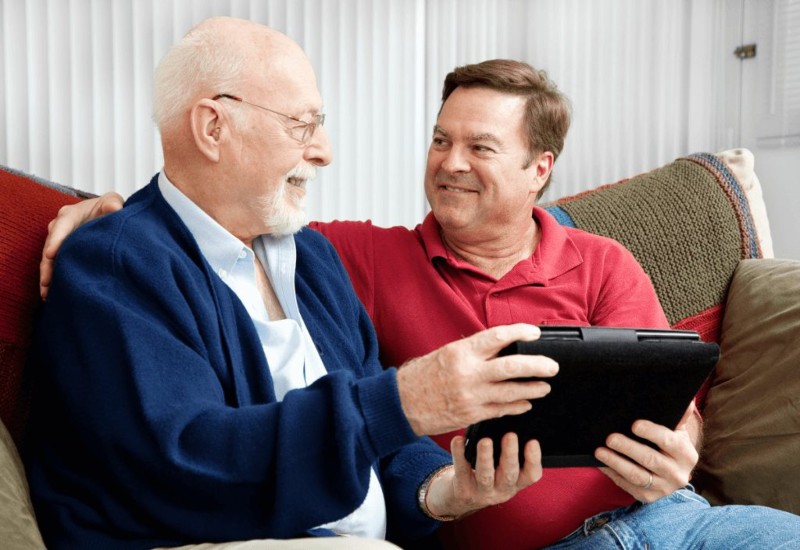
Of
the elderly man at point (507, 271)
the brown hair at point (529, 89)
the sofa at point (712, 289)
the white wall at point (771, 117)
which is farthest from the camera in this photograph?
the white wall at point (771, 117)

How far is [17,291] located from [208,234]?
29 cm

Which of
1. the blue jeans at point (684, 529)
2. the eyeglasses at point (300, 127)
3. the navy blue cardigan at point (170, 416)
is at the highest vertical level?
the eyeglasses at point (300, 127)

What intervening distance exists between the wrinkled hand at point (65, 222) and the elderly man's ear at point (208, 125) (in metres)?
0.19

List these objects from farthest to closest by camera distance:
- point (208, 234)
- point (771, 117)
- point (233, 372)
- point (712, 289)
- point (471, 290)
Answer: point (771, 117) → point (712, 289) → point (471, 290) → point (208, 234) → point (233, 372)

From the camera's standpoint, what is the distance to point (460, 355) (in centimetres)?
104

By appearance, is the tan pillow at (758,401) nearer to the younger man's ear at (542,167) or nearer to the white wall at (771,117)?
the younger man's ear at (542,167)

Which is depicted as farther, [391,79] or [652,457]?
[391,79]

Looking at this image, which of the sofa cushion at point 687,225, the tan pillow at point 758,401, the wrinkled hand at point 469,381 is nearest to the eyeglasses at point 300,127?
the wrinkled hand at point 469,381

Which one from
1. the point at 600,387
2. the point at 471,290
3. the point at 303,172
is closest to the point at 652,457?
the point at 600,387

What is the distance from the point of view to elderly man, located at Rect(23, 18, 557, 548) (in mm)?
1051

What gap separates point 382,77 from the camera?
3.15 m

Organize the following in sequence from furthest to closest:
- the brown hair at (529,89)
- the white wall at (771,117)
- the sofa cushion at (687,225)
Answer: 1. the white wall at (771,117)
2. the sofa cushion at (687,225)
3. the brown hair at (529,89)

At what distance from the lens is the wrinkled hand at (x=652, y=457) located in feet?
4.01

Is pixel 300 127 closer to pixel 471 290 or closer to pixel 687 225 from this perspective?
pixel 471 290
